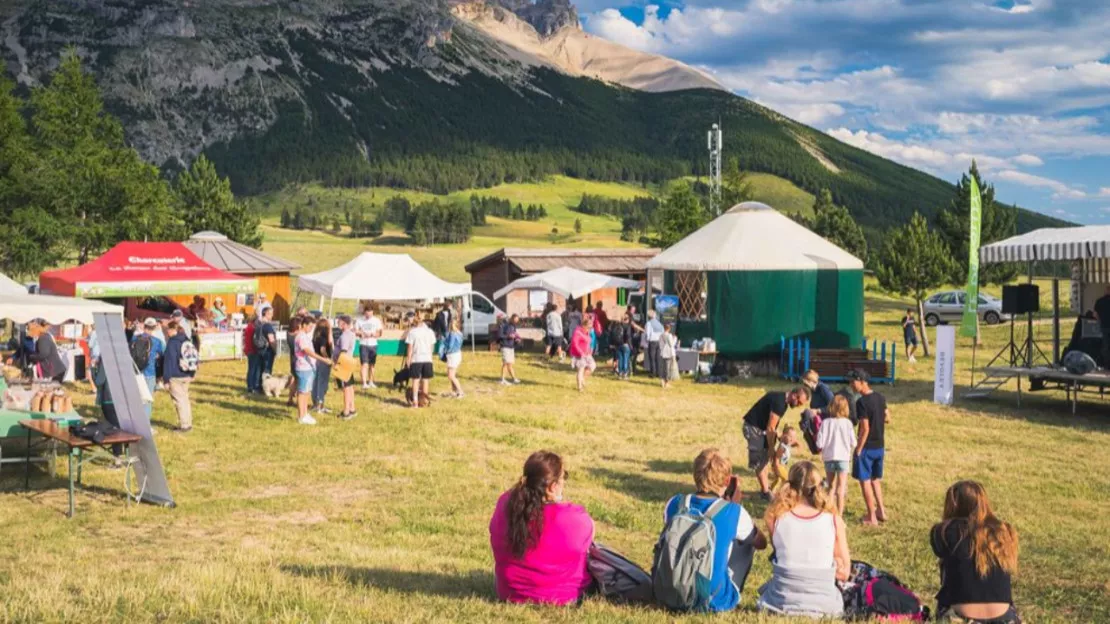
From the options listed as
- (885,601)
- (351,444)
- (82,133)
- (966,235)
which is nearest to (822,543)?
(885,601)

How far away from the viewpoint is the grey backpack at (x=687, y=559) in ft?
18.0

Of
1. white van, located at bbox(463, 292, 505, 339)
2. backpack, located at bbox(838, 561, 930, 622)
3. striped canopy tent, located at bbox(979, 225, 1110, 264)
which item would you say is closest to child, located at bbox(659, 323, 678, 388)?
striped canopy tent, located at bbox(979, 225, 1110, 264)

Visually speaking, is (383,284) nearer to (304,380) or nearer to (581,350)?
(581,350)

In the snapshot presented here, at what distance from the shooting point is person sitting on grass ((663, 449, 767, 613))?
5.57m

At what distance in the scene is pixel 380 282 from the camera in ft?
78.1

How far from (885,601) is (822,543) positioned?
66 cm

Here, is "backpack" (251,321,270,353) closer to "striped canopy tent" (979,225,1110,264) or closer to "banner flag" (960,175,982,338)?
"striped canopy tent" (979,225,1110,264)

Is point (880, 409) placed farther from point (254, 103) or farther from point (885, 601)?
point (254, 103)

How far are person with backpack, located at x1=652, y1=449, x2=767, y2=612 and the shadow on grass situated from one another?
121 centimetres

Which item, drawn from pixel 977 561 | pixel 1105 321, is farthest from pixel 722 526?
pixel 1105 321

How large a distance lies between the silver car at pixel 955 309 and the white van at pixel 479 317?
797 inches

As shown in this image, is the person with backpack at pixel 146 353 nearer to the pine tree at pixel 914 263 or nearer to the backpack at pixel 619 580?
the backpack at pixel 619 580

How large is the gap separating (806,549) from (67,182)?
119ft

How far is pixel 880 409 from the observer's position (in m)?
9.23
